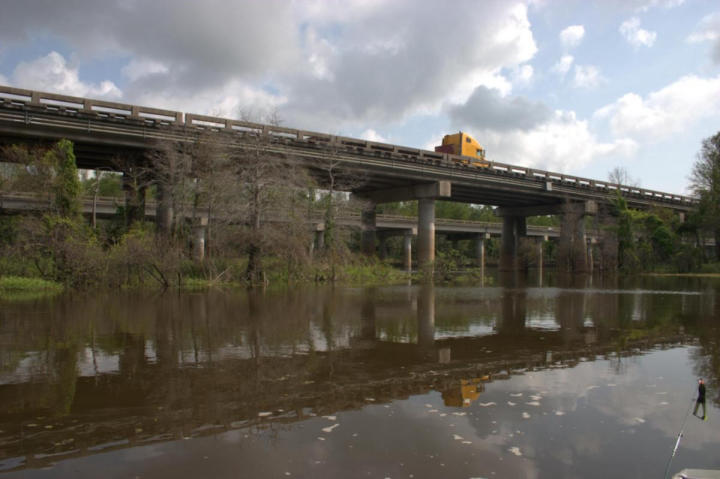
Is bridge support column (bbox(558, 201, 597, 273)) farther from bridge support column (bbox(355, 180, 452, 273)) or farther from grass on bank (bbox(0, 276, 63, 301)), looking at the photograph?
grass on bank (bbox(0, 276, 63, 301))

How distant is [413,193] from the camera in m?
45.1

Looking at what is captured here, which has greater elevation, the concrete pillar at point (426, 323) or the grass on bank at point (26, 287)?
the grass on bank at point (26, 287)

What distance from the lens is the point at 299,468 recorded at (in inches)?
178

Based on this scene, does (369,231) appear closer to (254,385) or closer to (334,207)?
(334,207)

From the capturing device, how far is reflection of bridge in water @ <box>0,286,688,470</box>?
5402mm

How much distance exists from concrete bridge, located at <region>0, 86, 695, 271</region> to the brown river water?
17226 mm

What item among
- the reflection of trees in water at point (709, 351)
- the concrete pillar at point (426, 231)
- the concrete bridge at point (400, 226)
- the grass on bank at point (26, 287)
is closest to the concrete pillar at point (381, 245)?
the concrete bridge at point (400, 226)

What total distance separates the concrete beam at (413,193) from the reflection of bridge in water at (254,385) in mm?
31927

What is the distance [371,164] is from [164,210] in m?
15.3

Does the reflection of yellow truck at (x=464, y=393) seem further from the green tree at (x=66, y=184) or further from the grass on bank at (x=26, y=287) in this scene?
the green tree at (x=66, y=184)

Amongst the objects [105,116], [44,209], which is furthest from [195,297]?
[105,116]

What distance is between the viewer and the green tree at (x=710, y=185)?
5428 cm

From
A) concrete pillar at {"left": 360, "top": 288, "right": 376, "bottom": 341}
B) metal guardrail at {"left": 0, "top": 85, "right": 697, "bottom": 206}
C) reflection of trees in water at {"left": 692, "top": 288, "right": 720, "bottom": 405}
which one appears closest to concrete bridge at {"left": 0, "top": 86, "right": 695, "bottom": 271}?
metal guardrail at {"left": 0, "top": 85, "right": 697, "bottom": 206}

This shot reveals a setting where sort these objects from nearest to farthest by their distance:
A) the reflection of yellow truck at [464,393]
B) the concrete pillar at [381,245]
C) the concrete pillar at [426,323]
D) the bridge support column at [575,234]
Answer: the reflection of yellow truck at [464,393] < the concrete pillar at [426,323] < the bridge support column at [575,234] < the concrete pillar at [381,245]
